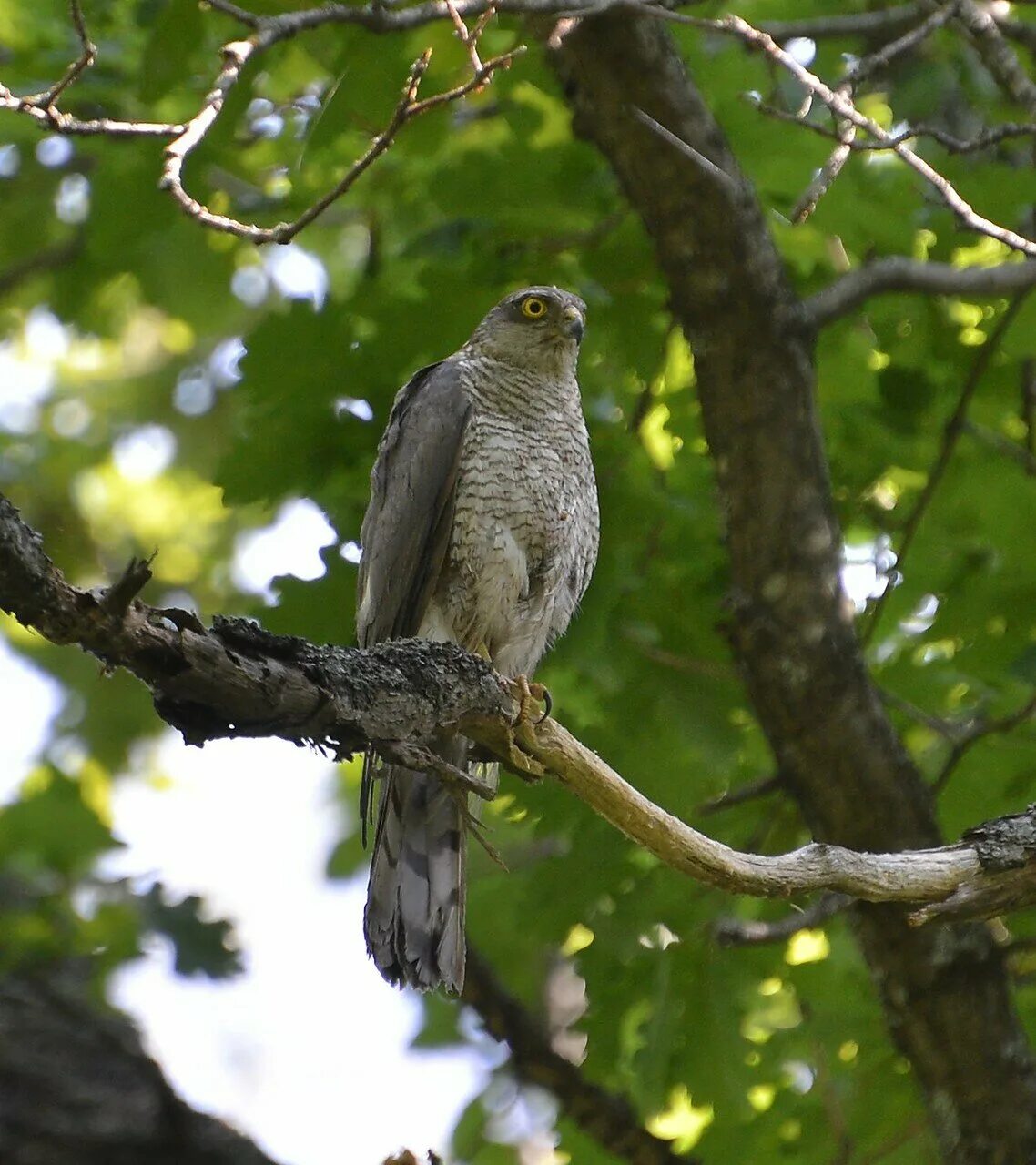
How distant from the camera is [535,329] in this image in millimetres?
5020

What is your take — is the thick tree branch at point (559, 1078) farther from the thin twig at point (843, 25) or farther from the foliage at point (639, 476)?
the thin twig at point (843, 25)

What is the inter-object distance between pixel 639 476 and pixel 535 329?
64cm

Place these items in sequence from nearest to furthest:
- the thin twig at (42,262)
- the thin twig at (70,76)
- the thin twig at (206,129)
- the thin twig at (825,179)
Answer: the thin twig at (206,129) < the thin twig at (70,76) < the thin twig at (825,179) < the thin twig at (42,262)

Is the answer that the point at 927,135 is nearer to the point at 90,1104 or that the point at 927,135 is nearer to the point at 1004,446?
the point at 1004,446

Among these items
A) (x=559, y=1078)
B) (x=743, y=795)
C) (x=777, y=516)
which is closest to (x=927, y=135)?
(x=777, y=516)

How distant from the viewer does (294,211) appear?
16.2 ft

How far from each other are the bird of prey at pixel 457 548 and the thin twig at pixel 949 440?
1.00 m

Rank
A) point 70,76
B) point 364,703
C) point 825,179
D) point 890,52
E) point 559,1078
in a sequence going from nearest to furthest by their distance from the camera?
point 364,703 → point 70,76 → point 825,179 → point 890,52 → point 559,1078

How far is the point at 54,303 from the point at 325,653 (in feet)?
13.3

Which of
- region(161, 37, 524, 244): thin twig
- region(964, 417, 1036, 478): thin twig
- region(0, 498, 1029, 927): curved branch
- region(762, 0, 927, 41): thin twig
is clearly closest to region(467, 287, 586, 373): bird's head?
region(762, 0, 927, 41): thin twig

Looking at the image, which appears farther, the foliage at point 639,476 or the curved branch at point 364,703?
the foliage at point 639,476

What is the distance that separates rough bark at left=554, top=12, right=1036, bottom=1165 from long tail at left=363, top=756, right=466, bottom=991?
108 centimetres

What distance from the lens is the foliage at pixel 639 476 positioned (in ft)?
14.6

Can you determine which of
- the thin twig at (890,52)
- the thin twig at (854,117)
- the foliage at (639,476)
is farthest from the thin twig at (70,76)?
the thin twig at (890,52)
